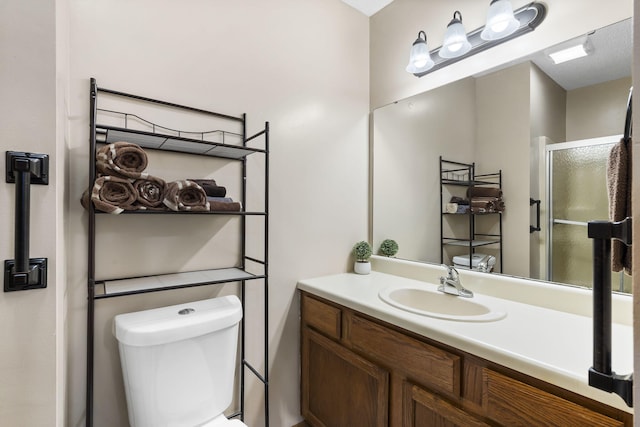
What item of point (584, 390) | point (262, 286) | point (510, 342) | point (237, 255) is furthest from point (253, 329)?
point (584, 390)

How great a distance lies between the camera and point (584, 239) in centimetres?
122

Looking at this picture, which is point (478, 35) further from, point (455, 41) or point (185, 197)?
point (185, 197)

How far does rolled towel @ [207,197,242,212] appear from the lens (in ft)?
4.14

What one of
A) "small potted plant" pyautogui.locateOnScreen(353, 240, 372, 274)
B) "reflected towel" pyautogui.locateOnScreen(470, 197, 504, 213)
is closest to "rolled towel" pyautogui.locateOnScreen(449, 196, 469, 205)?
"reflected towel" pyautogui.locateOnScreen(470, 197, 504, 213)

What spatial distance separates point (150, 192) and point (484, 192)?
1.53 metres

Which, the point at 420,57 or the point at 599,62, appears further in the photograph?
the point at 420,57

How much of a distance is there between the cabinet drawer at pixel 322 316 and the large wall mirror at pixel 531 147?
0.64 metres

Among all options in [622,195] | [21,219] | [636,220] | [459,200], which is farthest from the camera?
[459,200]

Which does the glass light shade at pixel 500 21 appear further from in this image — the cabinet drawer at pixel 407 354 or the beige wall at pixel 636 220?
the cabinet drawer at pixel 407 354

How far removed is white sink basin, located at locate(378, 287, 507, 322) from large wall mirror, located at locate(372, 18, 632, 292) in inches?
10.3

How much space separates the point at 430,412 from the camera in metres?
1.10

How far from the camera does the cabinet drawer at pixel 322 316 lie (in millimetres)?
1496

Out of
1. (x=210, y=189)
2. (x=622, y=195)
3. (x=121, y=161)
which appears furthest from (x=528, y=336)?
(x=121, y=161)

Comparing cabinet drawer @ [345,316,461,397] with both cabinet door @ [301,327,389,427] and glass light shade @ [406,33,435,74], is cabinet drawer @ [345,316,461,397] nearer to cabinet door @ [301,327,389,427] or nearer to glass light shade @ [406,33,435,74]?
cabinet door @ [301,327,389,427]
